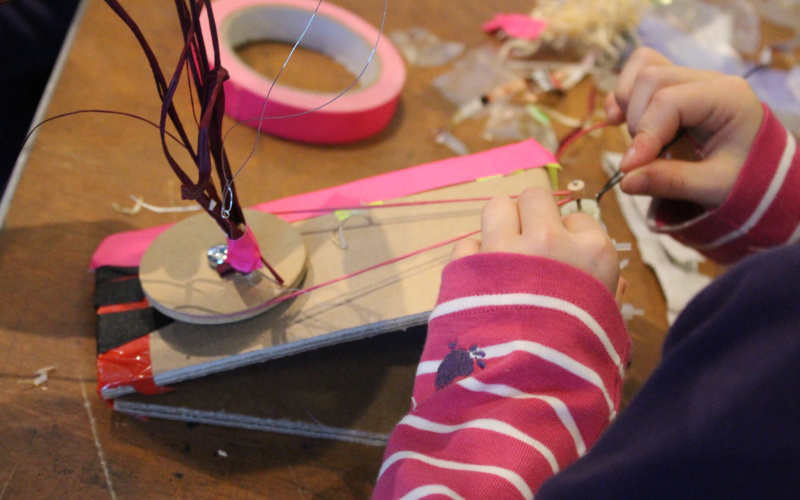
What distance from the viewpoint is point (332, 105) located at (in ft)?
2.72

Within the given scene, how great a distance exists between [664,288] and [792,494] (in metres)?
0.56

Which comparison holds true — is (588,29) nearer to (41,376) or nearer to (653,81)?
(653,81)

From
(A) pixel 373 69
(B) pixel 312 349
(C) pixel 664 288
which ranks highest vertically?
(A) pixel 373 69

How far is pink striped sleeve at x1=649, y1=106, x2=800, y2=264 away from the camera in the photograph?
27.3 inches

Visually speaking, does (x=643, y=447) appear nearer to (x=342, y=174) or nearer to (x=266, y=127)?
(x=342, y=174)

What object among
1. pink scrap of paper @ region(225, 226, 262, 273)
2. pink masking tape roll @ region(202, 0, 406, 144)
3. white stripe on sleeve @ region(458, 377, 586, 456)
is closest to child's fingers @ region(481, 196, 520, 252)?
white stripe on sleeve @ region(458, 377, 586, 456)

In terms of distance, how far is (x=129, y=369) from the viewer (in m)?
0.56

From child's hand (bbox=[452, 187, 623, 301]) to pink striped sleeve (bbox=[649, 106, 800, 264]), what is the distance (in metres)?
0.25

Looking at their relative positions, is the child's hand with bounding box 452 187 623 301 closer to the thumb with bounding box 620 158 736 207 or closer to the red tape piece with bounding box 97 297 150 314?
the thumb with bounding box 620 158 736 207

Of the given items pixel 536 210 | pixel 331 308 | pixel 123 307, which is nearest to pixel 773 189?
pixel 536 210

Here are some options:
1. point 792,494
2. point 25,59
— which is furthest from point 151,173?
point 792,494

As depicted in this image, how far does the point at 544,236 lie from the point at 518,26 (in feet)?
2.70

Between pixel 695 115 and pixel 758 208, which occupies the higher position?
pixel 695 115

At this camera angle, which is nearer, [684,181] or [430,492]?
[430,492]
